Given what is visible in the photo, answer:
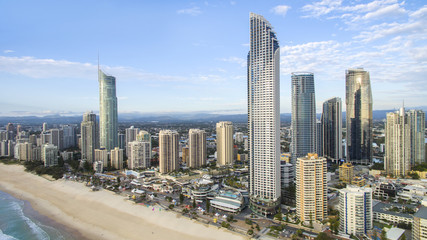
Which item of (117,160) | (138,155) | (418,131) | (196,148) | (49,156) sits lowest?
(117,160)

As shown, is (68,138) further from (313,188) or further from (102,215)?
(313,188)

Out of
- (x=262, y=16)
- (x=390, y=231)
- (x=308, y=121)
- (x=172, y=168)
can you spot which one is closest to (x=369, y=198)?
(x=390, y=231)

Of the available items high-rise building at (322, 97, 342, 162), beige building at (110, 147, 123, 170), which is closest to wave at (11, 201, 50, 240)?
beige building at (110, 147, 123, 170)

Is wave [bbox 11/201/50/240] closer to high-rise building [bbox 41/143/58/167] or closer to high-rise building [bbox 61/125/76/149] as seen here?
high-rise building [bbox 41/143/58/167]

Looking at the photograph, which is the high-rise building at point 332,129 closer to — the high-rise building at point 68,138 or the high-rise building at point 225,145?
the high-rise building at point 225,145

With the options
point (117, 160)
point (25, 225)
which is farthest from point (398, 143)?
point (25, 225)

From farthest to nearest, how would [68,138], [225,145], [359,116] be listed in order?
[68,138] → [359,116] → [225,145]
